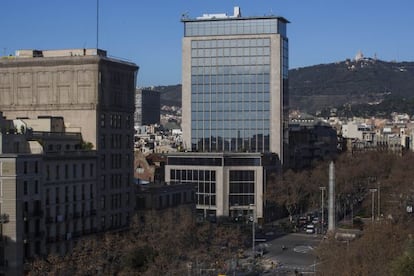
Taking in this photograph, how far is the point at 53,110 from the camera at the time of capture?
89.8m

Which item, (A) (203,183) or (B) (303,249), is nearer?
(B) (303,249)

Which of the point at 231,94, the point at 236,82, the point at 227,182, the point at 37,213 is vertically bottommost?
the point at 227,182

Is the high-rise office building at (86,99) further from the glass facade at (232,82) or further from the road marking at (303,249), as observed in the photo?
the glass facade at (232,82)

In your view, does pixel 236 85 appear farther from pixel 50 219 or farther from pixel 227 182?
pixel 50 219

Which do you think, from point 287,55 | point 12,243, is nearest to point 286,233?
point 287,55

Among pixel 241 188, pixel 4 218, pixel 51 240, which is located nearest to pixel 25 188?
pixel 4 218

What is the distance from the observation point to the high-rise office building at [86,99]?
88.1 metres

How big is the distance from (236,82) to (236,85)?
48 centimetres

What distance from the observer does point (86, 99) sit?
88688mm

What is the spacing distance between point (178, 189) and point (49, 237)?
1178 inches

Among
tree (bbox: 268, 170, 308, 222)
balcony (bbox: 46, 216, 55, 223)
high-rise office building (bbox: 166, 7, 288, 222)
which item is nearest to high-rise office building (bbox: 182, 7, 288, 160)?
high-rise office building (bbox: 166, 7, 288, 222)

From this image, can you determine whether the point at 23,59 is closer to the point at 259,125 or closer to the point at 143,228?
the point at 143,228

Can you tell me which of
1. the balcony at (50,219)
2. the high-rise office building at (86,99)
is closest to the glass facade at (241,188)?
the high-rise office building at (86,99)

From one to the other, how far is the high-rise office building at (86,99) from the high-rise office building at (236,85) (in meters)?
44.7
